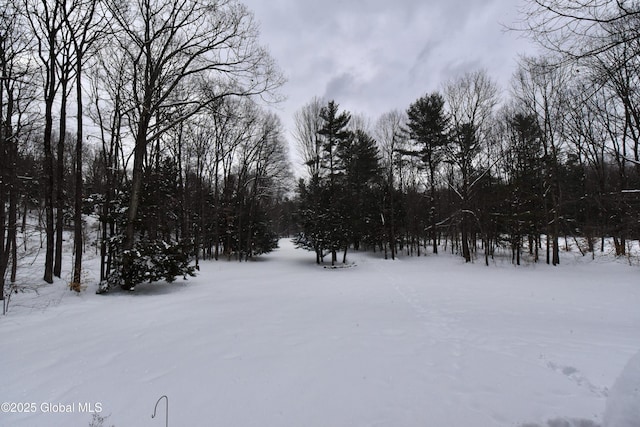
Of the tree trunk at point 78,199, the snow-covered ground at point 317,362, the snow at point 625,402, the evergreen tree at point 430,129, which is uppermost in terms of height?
the evergreen tree at point 430,129

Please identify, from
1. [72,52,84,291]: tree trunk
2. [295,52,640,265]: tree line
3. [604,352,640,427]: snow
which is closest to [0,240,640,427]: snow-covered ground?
[604,352,640,427]: snow

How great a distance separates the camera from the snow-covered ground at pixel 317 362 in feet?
8.15

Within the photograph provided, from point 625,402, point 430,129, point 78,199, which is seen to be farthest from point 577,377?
point 430,129

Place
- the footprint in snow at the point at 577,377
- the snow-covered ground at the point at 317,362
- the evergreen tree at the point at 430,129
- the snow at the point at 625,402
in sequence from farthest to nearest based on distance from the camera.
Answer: the evergreen tree at the point at 430,129 < the footprint in snow at the point at 577,377 < the snow-covered ground at the point at 317,362 < the snow at the point at 625,402

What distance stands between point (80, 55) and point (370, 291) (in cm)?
1243

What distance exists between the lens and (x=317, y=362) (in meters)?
3.47

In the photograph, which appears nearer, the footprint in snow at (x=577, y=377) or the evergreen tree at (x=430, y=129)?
the footprint in snow at (x=577, y=377)

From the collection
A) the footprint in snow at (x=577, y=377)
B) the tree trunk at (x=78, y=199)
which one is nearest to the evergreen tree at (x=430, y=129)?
the footprint in snow at (x=577, y=377)

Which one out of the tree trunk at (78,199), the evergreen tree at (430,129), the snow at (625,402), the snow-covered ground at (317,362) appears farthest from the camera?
the evergreen tree at (430,129)

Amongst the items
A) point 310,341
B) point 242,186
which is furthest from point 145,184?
point 310,341

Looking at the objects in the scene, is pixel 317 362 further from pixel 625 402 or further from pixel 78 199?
pixel 78 199

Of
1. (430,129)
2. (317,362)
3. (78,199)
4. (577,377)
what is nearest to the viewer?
(577,377)

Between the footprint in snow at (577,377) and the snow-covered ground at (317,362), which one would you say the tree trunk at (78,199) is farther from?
the footprint in snow at (577,377)

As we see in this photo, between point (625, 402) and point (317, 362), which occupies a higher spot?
point (625, 402)
